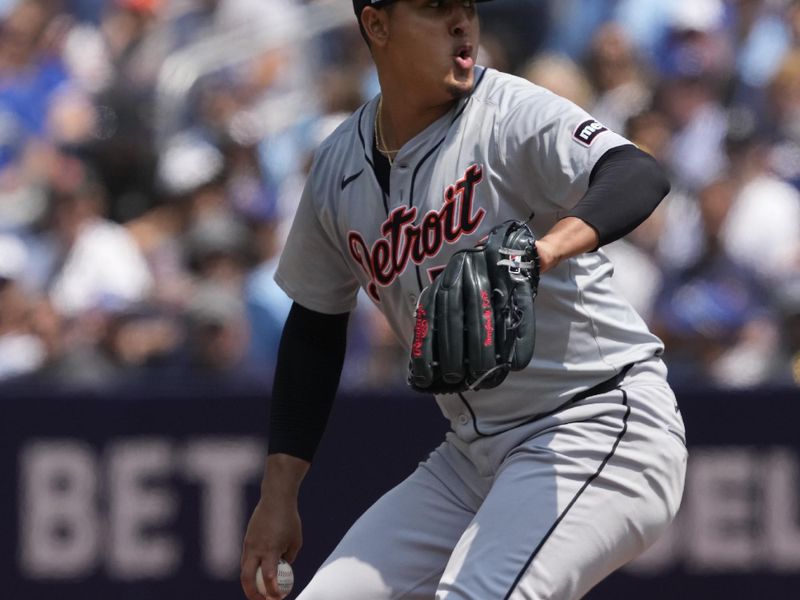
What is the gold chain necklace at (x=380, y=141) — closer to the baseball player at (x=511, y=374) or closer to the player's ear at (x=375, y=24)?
the baseball player at (x=511, y=374)

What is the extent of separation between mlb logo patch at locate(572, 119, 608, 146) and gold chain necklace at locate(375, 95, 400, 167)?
0.51m

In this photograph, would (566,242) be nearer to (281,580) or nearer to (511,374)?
(511,374)

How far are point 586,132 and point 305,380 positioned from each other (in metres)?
1.03

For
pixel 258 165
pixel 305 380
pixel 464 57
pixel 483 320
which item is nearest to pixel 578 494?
pixel 483 320

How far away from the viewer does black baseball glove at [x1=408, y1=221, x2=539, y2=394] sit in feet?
8.67

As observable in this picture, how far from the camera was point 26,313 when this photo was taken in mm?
6500

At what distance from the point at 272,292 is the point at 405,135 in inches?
127

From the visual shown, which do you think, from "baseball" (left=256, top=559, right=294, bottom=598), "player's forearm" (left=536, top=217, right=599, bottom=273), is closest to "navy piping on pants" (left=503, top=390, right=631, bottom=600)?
"player's forearm" (left=536, top=217, right=599, bottom=273)

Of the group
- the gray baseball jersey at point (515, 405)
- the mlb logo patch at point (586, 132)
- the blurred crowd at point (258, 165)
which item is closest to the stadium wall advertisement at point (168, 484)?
the blurred crowd at point (258, 165)

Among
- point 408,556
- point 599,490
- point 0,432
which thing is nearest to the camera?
point 599,490

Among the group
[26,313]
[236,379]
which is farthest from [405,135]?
[26,313]

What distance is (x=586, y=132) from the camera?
2902mm

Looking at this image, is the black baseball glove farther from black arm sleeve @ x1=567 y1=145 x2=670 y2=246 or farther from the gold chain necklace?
the gold chain necklace

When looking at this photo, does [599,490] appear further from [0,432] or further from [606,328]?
[0,432]
